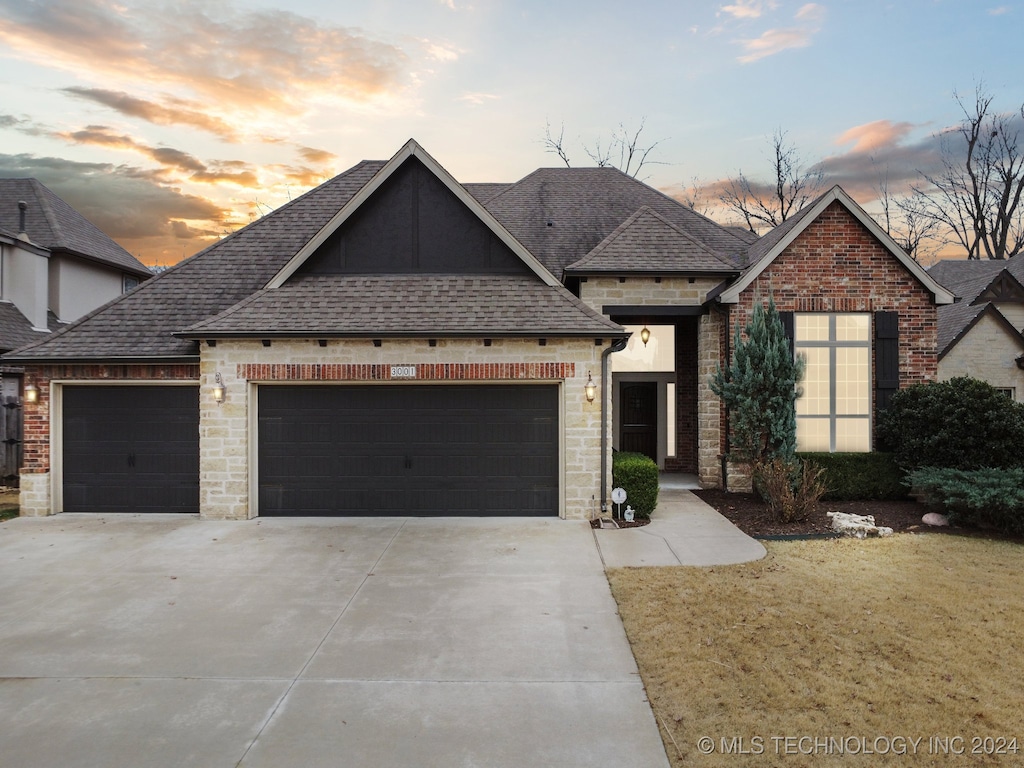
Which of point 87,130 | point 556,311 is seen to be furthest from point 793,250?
point 87,130

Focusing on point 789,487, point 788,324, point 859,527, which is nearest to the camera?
point 859,527

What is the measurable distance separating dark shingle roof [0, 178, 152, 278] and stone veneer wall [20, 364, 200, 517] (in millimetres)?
11281

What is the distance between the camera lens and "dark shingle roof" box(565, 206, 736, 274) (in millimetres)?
12570

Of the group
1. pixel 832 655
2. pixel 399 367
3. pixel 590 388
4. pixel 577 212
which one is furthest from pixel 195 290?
pixel 832 655

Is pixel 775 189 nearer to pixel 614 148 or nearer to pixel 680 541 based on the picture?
pixel 614 148

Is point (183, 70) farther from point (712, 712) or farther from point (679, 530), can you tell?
point (712, 712)

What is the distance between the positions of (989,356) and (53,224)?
33086 mm

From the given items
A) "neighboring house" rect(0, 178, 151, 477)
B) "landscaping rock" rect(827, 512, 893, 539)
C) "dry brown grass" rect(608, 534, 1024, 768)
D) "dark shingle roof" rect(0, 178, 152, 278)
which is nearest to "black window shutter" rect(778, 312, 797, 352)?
"landscaping rock" rect(827, 512, 893, 539)

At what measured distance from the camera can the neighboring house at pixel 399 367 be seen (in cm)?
1016

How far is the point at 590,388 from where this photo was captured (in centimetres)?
1002

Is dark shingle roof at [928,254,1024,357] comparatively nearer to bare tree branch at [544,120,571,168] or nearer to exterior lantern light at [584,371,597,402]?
exterior lantern light at [584,371,597,402]

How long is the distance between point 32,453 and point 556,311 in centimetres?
1023

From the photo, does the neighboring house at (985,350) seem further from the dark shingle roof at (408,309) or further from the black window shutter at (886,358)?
the dark shingle roof at (408,309)

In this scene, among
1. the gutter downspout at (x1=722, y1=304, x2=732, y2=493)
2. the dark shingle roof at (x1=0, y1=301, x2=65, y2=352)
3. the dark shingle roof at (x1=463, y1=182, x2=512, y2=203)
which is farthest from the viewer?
the dark shingle roof at (x1=463, y1=182, x2=512, y2=203)
